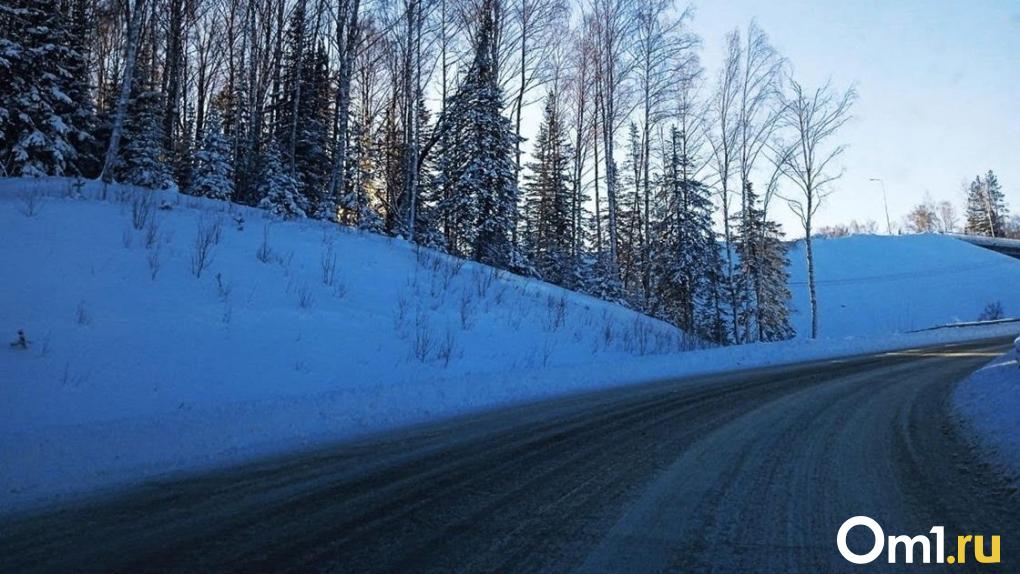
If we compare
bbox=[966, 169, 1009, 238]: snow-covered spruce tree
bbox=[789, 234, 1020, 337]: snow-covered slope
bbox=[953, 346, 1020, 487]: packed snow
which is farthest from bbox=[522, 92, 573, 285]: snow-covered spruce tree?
bbox=[966, 169, 1009, 238]: snow-covered spruce tree

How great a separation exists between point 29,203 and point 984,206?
371 feet

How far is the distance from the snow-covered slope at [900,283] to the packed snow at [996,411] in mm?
41767

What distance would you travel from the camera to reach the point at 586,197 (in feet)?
123

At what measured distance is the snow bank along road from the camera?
9.41 ft

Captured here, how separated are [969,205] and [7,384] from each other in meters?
115

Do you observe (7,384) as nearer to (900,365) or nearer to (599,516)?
(599,516)

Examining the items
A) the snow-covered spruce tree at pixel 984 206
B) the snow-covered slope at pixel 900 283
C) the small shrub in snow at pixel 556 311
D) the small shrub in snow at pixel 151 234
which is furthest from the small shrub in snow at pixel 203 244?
the snow-covered spruce tree at pixel 984 206

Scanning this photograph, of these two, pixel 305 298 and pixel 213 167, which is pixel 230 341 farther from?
pixel 213 167

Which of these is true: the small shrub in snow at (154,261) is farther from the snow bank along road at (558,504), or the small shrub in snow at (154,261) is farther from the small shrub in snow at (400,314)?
the snow bank along road at (558,504)

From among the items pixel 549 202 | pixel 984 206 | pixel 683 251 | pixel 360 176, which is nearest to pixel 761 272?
pixel 683 251

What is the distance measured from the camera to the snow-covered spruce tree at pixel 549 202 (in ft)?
129

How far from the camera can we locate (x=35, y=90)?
20328mm

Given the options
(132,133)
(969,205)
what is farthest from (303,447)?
(969,205)

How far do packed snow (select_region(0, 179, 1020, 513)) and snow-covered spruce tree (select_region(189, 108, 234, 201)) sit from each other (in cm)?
1225
